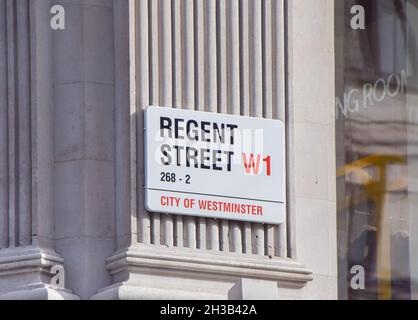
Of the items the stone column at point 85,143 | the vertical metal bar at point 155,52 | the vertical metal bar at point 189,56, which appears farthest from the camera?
→ the vertical metal bar at point 189,56

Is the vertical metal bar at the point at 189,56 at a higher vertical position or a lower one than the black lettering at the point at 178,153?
higher

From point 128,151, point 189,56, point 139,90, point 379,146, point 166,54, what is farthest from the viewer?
point 379,146

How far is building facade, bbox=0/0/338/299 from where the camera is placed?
102ft

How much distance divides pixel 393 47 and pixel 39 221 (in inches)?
191

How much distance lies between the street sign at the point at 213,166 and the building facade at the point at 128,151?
0.12 meters

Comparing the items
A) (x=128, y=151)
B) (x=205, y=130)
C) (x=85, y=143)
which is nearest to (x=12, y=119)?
(x=85, y=143)

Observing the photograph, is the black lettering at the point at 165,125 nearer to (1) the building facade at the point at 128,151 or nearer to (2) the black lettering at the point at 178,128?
(2) the black lettering at the point at 178,128

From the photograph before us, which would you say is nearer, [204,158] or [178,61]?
[204,158]

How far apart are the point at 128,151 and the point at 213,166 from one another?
0.90 meters

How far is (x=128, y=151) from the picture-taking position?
31.4 metres

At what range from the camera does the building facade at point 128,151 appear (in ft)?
102

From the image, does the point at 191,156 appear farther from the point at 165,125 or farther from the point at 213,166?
the point at 165,125

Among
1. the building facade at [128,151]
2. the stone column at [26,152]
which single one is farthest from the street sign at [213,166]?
the stone column at [26,152]

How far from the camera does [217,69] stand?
1259 inches
